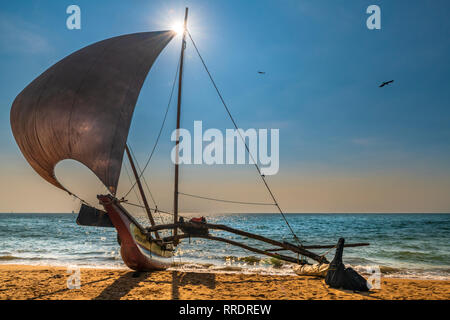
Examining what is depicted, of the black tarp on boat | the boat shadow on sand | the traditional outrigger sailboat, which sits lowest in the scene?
the boat shadow on sand

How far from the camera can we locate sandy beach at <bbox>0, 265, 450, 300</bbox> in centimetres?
735

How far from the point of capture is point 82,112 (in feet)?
25.5

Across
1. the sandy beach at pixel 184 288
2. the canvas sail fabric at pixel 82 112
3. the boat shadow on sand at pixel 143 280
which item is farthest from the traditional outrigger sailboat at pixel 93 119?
the sandy beach at pixel 184 288

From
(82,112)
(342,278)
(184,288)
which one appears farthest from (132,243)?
(342,278)

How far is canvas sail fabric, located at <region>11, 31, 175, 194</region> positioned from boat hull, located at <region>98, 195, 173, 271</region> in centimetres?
80

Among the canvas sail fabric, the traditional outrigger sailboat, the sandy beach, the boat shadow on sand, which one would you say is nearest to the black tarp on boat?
the sandy beach

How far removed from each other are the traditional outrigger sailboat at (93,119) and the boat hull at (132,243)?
3 cm

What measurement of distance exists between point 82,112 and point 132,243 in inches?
181

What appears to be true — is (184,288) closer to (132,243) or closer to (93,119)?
(132,243)

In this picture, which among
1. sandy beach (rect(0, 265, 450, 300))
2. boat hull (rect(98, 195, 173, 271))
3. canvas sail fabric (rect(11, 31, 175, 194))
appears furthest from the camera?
boat hull (rect(98, 195, 173, 271))

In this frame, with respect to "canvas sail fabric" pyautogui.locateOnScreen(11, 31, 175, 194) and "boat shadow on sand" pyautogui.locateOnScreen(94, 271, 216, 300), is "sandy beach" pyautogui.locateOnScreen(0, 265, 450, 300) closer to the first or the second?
"boat shadow on sand" pyautogui.locateOnScreen(94, 271, 216, 300)
